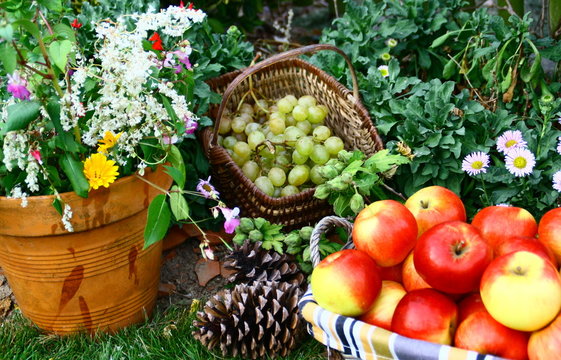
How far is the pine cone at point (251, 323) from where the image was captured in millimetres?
1761

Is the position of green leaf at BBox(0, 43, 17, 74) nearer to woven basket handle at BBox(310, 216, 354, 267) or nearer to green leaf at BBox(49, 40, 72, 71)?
green leaf at BBox(49, 40, 72, 71)

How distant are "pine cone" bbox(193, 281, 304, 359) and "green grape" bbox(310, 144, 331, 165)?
606 millimetres

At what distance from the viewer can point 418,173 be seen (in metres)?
2.15

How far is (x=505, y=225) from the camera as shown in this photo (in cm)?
146

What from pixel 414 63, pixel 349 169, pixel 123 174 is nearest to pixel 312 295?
pixel 349 169

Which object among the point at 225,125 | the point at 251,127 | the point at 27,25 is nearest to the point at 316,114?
the point at 251,127

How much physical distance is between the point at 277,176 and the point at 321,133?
0.25 m

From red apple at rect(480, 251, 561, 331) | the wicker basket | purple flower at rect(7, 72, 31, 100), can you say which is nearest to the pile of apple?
red apple at rect(480, 251, 561, 331)

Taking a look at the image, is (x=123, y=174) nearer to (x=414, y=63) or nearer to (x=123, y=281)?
(x=123, y=281)

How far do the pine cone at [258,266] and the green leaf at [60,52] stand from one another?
2.76 feet

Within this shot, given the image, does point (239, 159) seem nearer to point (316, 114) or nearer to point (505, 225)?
point (316, 114)

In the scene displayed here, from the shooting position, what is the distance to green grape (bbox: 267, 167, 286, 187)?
7.29 ft

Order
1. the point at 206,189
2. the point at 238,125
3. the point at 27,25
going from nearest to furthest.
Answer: the point at 27,25 → the point at 206,189 → the point at 238,125

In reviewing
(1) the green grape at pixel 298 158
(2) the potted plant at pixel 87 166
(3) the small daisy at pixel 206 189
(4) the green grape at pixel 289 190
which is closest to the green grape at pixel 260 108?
(1) the green grape at pixel 298 158
